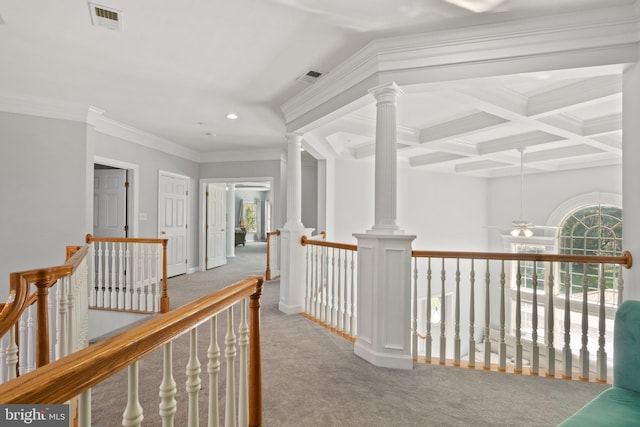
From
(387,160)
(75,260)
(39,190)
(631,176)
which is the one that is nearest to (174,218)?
(39,190)

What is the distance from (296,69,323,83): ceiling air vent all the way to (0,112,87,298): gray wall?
10.7ft

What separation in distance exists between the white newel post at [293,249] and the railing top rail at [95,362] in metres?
3.06

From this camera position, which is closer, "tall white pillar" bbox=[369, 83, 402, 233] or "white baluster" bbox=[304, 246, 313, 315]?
"tall white pillar" bbox=[369, 83, 402, 233]

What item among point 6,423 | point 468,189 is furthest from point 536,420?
point 468,189

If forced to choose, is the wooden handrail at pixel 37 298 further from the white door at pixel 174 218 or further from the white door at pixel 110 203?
the white door at pixel 174 218

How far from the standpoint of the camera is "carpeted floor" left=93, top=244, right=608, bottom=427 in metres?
2.01

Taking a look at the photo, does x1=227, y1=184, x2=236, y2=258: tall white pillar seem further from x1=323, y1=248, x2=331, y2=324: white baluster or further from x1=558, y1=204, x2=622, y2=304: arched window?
x1=558, y1=204, x2=622, y2=304: arched window

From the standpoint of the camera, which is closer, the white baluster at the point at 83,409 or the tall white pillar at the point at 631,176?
the white baluster at the point at 83,409

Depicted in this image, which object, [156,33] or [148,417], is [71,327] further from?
[156,33]

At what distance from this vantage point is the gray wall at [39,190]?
409 cm

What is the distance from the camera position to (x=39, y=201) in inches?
168

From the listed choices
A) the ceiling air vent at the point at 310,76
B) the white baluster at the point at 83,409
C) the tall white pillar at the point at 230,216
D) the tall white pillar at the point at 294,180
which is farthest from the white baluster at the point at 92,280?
the tall white pillar at the point at 230,216

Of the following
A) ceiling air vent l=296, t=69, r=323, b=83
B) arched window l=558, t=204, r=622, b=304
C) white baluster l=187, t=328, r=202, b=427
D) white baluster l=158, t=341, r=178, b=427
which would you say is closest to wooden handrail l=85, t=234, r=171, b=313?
ceiling air vent l=296, t=69, r=323, b=83

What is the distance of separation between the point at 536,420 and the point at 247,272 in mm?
5864
